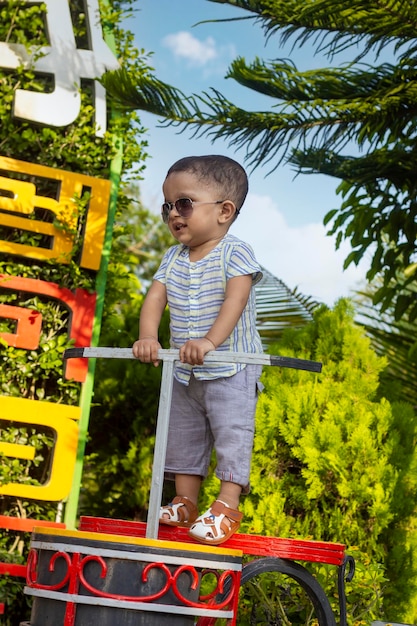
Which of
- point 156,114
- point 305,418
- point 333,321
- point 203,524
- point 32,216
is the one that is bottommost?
point 203,524

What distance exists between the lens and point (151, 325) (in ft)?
8.84

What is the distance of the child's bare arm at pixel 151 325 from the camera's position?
7.95 ft

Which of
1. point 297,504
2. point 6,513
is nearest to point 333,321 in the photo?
point 297,504

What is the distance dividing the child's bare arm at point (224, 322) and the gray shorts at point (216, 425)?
187 millimetres

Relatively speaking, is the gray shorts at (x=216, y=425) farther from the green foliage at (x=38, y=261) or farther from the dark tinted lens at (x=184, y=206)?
the green foliage at (x=38, y=261)

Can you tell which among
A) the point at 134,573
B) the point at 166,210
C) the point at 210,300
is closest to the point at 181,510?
the point at 134,573

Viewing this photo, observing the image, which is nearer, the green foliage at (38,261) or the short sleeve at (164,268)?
the short sleeve at (164,268)

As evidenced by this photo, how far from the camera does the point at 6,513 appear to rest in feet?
14.9

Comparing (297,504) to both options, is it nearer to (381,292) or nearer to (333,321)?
(333,321)

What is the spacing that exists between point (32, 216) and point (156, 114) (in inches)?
36.8

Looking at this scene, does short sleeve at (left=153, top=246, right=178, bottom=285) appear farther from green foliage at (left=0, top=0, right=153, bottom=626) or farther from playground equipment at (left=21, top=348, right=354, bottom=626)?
A: green foliage at (left=0, top=0, right=153, bottom=626)

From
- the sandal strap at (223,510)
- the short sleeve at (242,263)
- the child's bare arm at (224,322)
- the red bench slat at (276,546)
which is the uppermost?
the short sleeve at (242,263)

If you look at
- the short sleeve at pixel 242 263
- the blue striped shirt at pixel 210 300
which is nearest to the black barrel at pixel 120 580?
the blue striped shirt at pixel 210 300

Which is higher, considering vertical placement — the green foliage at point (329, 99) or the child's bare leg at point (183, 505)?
the green foliage at point (329, 99)
